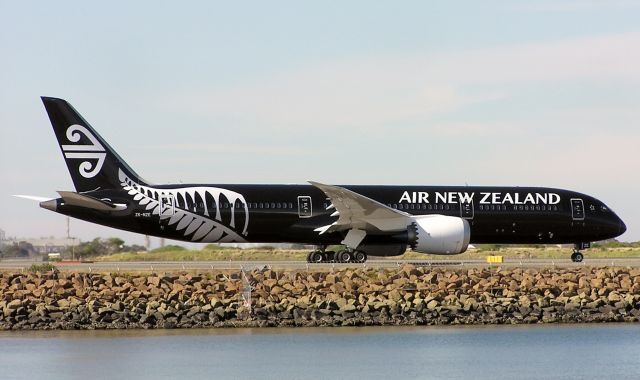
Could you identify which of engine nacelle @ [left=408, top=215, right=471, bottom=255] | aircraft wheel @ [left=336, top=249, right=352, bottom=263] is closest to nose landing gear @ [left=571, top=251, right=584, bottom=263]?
engine nacelle @ [left=408, top=215, right=471, bottom=255]

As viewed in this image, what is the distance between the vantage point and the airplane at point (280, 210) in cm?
4606

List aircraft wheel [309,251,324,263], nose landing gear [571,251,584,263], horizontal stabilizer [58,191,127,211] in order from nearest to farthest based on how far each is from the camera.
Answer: horizontal stabilizer [58,191,127,211], aircraft wheel [309,251,324,263], nose landing gear [571,251,584,263]

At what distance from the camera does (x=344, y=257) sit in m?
47.1

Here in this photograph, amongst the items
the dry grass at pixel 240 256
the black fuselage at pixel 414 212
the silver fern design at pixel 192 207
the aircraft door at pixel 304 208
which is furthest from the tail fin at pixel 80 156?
the dry grass at pixel 240 256

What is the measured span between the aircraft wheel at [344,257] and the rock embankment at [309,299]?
6226mm

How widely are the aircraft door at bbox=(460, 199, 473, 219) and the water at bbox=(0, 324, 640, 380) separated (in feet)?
42.1

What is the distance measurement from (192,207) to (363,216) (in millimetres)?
6259

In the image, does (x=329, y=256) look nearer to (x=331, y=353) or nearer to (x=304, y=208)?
(x=304, y=208)

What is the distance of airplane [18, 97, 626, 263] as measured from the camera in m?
46.1

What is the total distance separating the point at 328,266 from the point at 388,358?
13.5m

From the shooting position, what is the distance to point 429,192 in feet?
159

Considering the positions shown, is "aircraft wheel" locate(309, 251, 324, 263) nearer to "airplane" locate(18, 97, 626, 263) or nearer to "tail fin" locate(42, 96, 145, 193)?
"airplane" locate(18, 97, 626, 263)

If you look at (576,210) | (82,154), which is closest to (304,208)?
(82,154)

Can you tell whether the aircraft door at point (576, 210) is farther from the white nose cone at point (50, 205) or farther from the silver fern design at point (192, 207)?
the white nose cone at point (50, 205)
